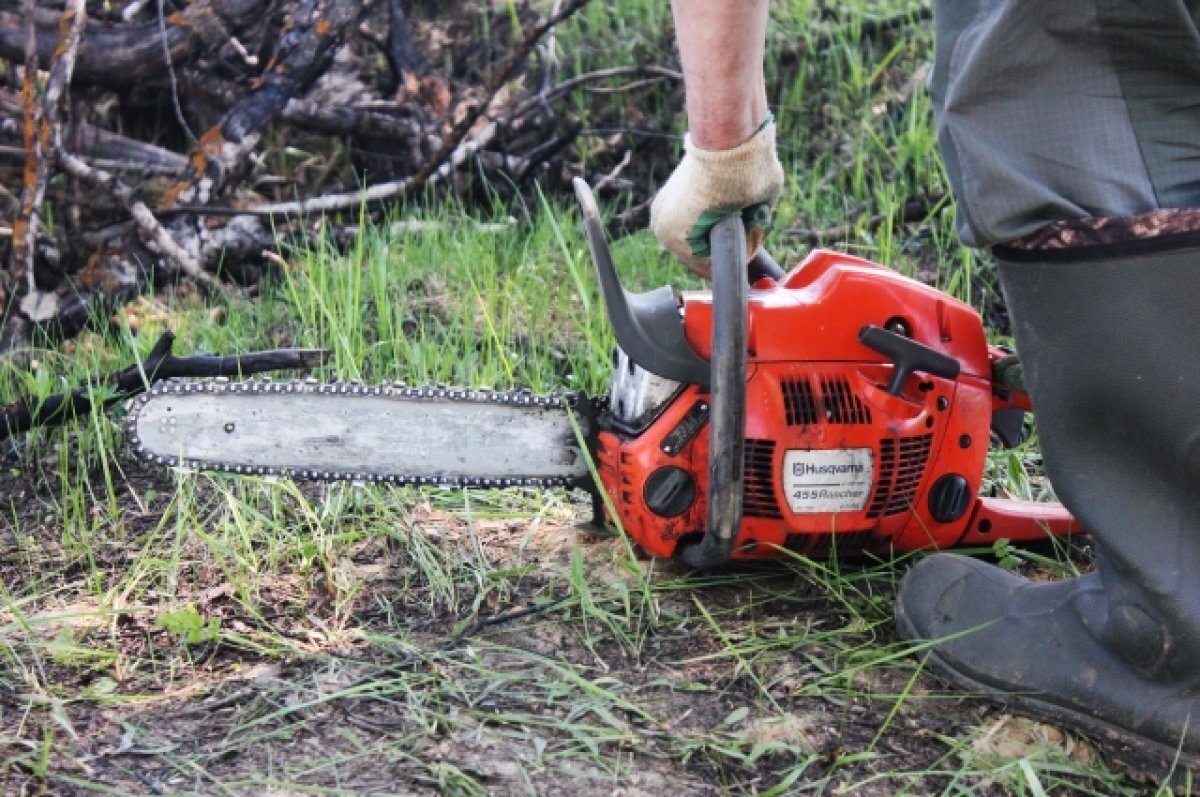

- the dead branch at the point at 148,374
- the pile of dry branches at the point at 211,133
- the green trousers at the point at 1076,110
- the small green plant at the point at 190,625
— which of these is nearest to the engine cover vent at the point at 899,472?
the green trousers at the point at 1076,110

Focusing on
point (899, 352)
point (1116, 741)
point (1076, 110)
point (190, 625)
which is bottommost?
point (1116, 741)

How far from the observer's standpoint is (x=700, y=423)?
223 cm

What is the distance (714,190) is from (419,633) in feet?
2.89

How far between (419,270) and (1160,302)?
2.28 meters

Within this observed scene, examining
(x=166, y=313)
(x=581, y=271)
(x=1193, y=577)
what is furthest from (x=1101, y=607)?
(x=166, y=313)

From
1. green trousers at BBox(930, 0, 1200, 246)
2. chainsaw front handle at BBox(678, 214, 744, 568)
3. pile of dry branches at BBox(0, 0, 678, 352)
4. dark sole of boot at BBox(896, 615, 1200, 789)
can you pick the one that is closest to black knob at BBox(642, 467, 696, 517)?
chainsaw front handle at BBox(678, 214, 744, 568)

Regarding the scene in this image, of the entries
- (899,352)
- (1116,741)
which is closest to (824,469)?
(899,352)

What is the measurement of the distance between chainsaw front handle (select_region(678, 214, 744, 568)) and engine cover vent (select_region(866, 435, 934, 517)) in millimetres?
300

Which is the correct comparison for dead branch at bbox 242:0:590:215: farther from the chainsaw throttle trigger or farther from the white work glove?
the chainsaw throttle trigger

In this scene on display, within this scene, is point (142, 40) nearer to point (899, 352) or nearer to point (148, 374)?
point (148, 374)

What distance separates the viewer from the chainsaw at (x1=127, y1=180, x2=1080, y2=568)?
7.25ft

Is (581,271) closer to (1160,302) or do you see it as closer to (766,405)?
(766,405)

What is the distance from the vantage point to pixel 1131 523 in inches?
74.7

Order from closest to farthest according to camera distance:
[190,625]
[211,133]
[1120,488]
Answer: [1120,488] < [190,625] < [211,133]
